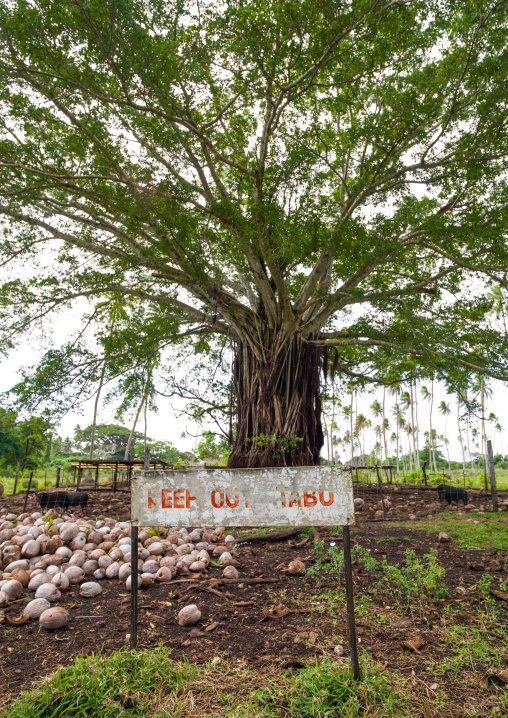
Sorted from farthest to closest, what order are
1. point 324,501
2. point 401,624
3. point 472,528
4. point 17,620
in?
1. point 472,528
2. point 17,620
3. point 401,624
4. point 324,501

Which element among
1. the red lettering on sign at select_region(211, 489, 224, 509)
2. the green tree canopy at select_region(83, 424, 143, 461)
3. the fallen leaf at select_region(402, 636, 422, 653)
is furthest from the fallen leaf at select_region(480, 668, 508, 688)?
the green tree canopy at select_region(83, 424, 143, 461)

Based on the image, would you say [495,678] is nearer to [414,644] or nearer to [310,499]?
[414,644]

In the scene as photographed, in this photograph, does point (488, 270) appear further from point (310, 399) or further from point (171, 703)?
point (171, 703)

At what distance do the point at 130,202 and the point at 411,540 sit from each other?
5497 mm

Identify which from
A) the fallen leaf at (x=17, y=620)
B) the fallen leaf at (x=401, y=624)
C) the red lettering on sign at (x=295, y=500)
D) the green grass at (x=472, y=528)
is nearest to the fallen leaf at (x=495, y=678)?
the fallen leaf at (x=401, y=624)

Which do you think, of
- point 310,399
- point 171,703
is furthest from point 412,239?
point 171,703

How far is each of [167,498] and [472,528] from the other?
14.3 ft

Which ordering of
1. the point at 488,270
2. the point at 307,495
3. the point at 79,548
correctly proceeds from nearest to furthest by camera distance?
the point at 307,495, the point at 79,548, the point at 488,270

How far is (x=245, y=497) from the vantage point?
8.07 feet

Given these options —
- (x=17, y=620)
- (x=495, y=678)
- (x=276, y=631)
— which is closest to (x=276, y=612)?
(x=276, y=631)

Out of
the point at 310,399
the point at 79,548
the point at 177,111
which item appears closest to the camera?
the point at 79,548

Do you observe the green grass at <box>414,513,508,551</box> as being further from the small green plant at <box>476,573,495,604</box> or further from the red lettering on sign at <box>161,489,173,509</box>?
the red lettering on sign at <box>161,489,173,509</box>

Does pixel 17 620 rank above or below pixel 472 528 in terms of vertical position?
below

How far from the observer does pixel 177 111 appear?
6148mm
